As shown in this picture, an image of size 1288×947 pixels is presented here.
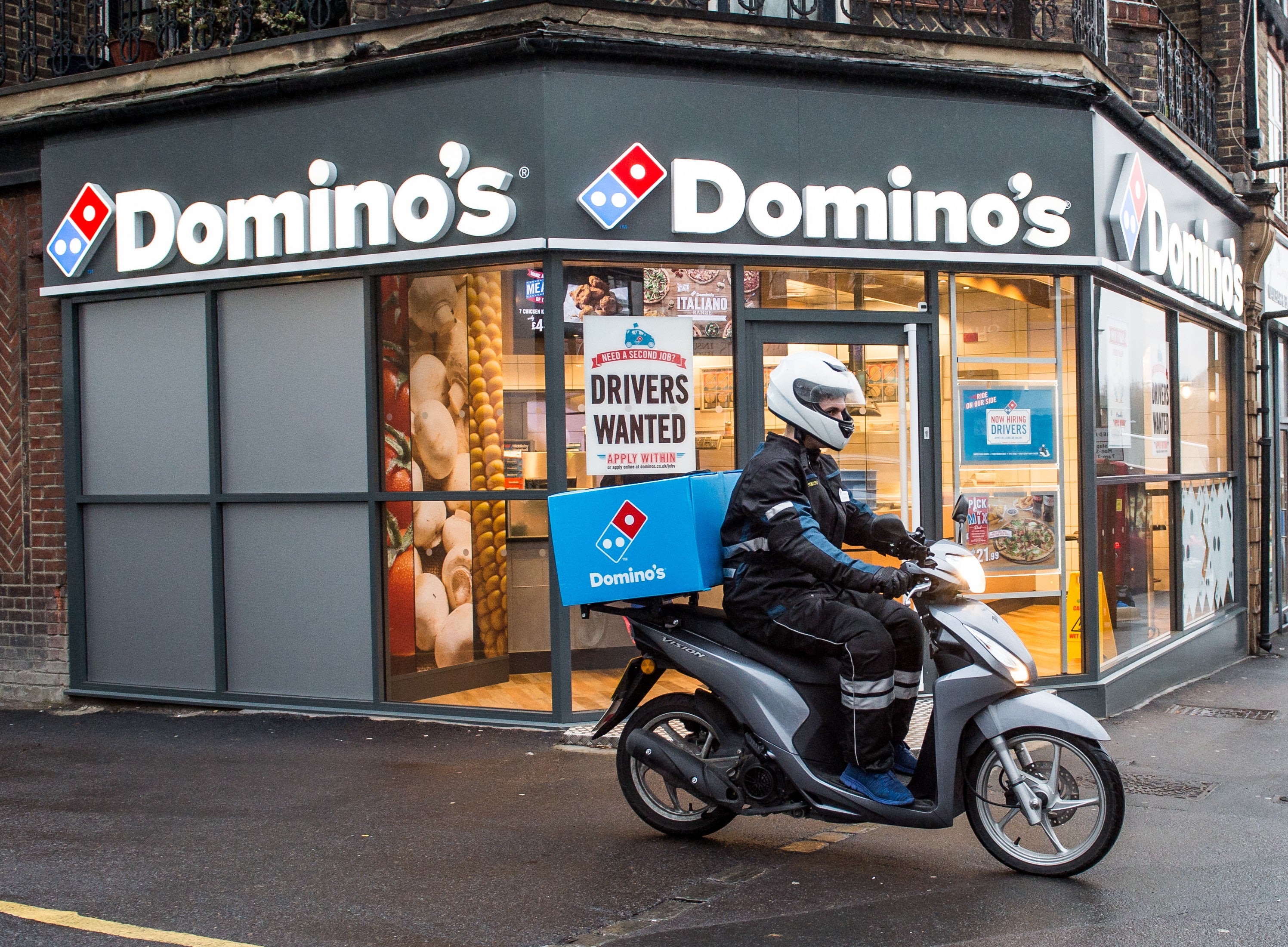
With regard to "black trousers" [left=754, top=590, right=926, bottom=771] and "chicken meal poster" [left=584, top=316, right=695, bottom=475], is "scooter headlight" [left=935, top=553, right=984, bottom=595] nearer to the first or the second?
"black trousers" [left=754, top=590, right=926, bottom=771]

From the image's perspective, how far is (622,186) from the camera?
26.0 ft

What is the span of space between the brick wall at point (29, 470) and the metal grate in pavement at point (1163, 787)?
7.39 m

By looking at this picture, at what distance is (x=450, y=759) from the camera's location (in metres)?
7.25

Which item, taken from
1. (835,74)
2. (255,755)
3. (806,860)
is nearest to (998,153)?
(835,74)

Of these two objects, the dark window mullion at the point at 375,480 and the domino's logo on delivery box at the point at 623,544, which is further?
the dark window mullion at the point at 375,480

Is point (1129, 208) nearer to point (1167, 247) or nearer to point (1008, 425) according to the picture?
point (1167, 247)

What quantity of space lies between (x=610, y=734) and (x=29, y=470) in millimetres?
5104

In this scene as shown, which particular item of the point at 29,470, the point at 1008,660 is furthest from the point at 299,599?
the point at 1008,660

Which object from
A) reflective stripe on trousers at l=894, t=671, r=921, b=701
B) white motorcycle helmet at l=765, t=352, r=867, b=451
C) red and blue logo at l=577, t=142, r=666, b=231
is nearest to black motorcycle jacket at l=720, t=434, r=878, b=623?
white motorcycle helmet at l=765, t=352, r=867, b=451

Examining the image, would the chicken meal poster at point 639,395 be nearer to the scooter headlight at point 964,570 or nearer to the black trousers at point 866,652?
the black trousers at point 866,652

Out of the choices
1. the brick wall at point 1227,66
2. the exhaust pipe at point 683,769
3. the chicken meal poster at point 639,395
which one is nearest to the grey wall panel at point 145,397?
the chicken meal poster at point 639,395

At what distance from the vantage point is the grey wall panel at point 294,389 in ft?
27.8

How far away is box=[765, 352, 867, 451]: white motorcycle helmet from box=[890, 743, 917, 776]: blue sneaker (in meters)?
1.24

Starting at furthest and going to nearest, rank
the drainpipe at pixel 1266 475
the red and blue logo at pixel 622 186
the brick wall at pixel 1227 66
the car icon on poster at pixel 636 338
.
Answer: the drainpipe at pixel 1266 475 → the brick wall at pixel 1227 66 → the car icon on poster at pixel 636 338 → the red and blue logo at pixel 622 186
